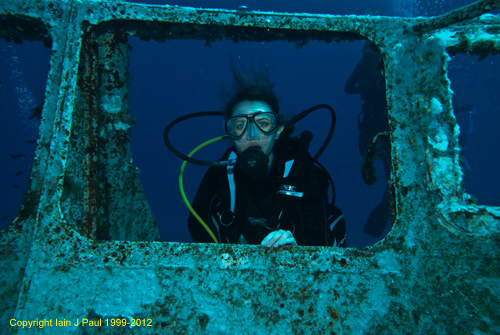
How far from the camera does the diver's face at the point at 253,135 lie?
2.47m

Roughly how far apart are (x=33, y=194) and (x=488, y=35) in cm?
242

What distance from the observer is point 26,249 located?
1.11 m

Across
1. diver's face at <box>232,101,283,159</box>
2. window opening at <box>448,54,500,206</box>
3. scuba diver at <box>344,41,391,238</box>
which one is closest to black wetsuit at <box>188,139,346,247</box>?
diver's face at <box>232,101,283,159</box>

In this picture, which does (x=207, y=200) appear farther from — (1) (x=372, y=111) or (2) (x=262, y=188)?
(1) (x=372, y=111)

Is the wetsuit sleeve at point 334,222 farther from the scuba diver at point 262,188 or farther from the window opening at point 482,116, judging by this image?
the window opening at point 482,116

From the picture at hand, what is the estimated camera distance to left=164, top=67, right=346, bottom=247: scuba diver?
7.18 ft

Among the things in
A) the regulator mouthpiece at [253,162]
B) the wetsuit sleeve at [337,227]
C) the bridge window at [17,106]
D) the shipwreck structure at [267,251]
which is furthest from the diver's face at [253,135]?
the bridge window at [17,106]

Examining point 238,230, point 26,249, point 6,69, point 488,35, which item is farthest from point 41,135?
point 6,69

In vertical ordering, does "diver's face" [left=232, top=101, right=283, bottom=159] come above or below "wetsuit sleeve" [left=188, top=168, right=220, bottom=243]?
above

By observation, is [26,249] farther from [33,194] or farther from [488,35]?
[488,35]

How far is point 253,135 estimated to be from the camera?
8.07 feet

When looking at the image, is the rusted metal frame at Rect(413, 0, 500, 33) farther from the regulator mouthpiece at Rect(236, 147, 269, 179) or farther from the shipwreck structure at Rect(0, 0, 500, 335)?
the regulator mouthpiece at Rect(236, 147, 269, 179)

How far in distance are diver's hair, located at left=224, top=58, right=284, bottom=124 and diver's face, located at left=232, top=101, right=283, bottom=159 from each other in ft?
0.38

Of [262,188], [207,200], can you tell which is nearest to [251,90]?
[262,188]
